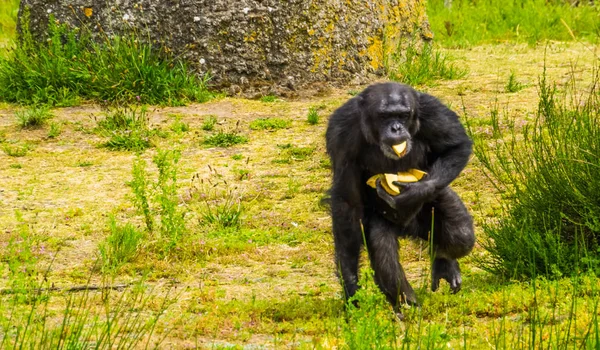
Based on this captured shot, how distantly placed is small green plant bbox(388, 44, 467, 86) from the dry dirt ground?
197mm

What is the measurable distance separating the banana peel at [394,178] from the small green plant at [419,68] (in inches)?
207

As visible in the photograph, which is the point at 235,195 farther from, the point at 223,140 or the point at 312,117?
the point at 312,117

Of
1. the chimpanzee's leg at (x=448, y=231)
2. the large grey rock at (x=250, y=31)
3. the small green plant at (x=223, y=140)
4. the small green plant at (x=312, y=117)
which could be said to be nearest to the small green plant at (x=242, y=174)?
the small green plant at (x=223, y=140)

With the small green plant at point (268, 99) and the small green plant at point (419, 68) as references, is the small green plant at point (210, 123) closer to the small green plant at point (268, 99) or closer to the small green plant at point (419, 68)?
the small green plant at point (268, 99)

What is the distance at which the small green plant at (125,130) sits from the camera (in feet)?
28.7

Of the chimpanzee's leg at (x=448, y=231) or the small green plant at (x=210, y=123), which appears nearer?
the chimpanzee's leg at (x=448, y=231)

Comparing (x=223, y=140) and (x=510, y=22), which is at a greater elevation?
(x=510, y=22)

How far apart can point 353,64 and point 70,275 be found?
5.37m

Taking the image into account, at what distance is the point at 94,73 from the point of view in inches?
388

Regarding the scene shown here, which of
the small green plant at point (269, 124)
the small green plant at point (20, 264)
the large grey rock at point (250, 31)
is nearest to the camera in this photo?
the small green plant at point (20, 264)

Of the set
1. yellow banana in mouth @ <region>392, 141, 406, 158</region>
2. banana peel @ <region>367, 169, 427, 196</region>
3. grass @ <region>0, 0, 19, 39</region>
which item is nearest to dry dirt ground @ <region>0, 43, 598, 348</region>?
banana peel @ <region>367, 169, 427, 196</region>

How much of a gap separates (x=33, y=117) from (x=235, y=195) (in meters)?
2.91

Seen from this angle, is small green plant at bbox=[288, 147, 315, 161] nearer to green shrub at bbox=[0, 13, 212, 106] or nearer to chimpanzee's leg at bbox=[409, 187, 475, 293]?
green shrub at bbox=[0, 13, 212, 106]

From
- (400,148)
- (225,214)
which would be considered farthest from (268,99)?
(400,148)
